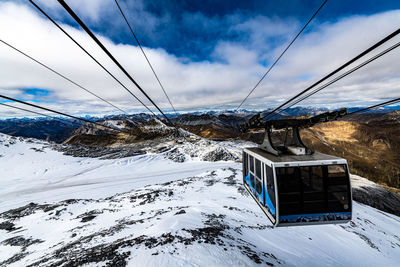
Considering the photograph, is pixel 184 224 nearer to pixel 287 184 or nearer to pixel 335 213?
pixel 287 184

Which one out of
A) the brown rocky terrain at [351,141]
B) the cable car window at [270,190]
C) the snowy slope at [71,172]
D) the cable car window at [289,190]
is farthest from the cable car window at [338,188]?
the brown rocky terrain at [351,141]

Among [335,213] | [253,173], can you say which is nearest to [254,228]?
[253,173]

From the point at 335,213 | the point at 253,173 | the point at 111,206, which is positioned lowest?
the point at 111,206

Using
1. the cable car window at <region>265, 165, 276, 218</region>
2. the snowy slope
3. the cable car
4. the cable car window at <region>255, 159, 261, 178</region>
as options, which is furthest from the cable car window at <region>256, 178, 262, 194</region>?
the snowy slope

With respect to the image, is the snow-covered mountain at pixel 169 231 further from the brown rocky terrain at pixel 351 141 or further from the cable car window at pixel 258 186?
the brown rocky terrain at pixel 351 141

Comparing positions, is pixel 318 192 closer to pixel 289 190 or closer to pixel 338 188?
pixel 338 188

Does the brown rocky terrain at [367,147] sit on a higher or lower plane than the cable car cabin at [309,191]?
lower

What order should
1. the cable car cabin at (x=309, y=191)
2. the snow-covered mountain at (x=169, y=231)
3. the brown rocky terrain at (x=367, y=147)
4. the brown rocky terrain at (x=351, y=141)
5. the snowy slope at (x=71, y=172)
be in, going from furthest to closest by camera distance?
the brown rocky terrain at (x=351, y=141), the brown rocky terrain at (x=367, y=147), the snowy slope at (x=71, y=172), the snow-covered mountain at (x=169, y=231), the cable car cabin at (x=309, y=191)

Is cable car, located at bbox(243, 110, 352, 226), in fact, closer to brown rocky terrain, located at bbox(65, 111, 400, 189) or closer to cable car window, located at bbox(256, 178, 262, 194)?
cable car window, located at bbox(256, 178, 262, 194)
